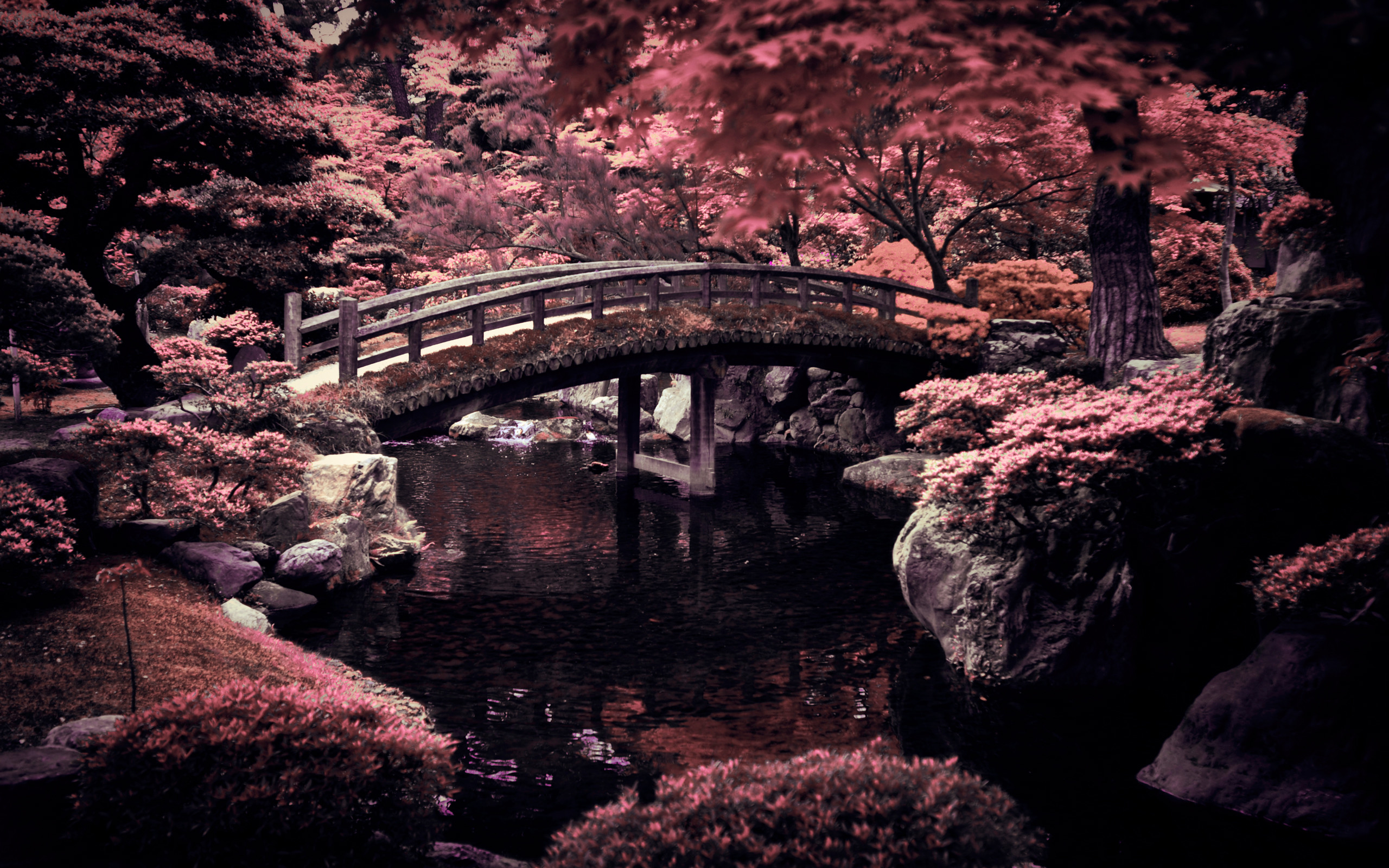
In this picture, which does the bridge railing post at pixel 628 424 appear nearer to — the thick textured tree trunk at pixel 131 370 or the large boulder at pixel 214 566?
the thick textured tree trunk at pixel 131 370

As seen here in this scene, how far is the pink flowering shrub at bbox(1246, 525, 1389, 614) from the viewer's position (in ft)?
24.2

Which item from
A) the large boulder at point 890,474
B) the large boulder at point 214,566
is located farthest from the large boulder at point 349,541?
the large boulder at point 890,474

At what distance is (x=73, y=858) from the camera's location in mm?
4629

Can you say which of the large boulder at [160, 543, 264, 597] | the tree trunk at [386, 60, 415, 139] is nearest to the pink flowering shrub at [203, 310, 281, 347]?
the large boulder at [160, 543, 264, 597]

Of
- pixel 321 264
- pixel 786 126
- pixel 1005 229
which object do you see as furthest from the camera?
pixel 1005 229

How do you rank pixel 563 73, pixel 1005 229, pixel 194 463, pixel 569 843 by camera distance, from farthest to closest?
1. pixel 1005 229
2. pixel 194 463
3. pixel 563 73
4. pixel 569 843

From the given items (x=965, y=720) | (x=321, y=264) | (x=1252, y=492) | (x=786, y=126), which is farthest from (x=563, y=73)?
(x=321, y=264)

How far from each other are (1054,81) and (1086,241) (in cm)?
2672

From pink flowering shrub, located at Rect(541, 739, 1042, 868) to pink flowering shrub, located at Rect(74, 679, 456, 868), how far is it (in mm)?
1258

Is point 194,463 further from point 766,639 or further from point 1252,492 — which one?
point 1252,492

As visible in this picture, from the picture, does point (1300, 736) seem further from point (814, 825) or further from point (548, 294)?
point (548, 294)

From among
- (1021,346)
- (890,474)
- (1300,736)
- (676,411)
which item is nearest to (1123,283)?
(1021,346)

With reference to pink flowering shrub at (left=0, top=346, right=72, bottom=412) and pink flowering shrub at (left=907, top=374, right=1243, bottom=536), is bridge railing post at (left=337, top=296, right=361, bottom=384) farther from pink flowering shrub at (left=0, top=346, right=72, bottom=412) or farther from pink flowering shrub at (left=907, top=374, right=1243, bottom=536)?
pink flowering shrub at (left=907, top=374, right=1243, bottom=536)

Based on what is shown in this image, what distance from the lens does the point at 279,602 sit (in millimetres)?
11117
